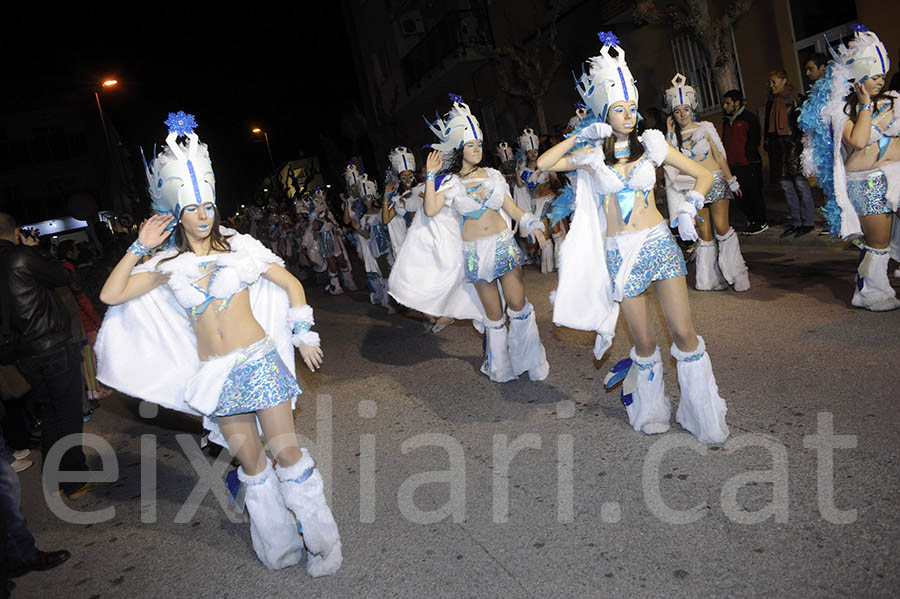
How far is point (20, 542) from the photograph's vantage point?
4188 millimetres

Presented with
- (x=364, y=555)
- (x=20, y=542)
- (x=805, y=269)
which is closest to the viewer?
(x=364, y=555)

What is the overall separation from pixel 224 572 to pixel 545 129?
56.4 feet

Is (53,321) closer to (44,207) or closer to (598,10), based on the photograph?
(598,10)

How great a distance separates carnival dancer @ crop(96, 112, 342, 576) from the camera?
3.53m

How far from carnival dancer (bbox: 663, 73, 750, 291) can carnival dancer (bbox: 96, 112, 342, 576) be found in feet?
17.6

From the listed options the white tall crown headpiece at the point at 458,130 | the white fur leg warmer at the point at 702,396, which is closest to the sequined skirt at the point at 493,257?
the white tall crown headpiece at the point at 458,130

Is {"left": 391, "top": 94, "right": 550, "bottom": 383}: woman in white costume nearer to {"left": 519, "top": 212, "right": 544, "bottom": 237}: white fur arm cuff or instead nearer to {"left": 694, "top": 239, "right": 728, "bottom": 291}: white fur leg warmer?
{"left": 519, "top": 212, "right": 544, "bottom": 237}: white fur arm cuff

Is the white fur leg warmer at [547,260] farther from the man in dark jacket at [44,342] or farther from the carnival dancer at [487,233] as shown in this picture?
the man in dark jacket at [44,342]

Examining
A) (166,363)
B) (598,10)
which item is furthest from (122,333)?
(598,10)

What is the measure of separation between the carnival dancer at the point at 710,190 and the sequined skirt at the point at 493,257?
2558 mm

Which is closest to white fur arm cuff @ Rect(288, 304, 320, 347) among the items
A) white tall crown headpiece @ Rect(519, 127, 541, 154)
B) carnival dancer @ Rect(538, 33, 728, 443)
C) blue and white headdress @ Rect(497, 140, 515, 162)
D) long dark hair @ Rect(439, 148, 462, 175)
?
carnival dancer @ Rect(538, 33, 728, 443)

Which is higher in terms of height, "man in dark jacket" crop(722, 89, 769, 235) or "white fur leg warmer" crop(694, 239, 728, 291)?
"man in dark jacket" crop(722, 89, 769, 235)

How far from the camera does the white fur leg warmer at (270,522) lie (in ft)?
12.0

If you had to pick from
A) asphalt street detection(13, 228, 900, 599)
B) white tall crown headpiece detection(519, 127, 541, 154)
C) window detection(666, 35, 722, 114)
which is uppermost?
window detection(666, 35, 722, 114)
